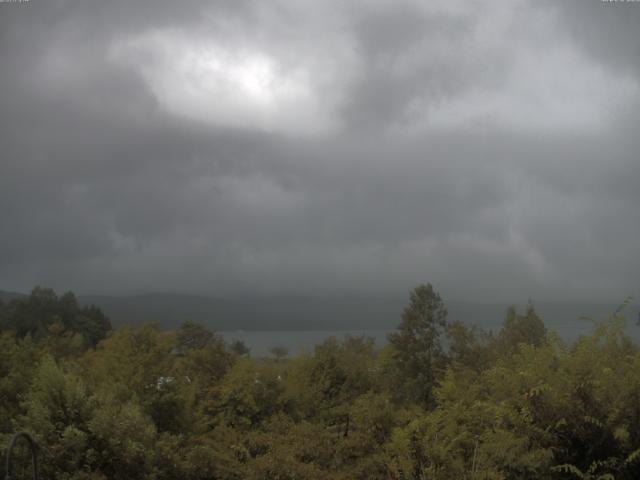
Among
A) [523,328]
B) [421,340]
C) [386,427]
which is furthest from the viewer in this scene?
[523,328]

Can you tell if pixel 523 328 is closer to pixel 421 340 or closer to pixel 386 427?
pixel 421 340

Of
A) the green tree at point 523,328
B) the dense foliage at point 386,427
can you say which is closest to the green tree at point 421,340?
the green tree at point 523,328

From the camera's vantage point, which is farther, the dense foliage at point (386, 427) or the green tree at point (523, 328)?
the green tree at point (523, 328)

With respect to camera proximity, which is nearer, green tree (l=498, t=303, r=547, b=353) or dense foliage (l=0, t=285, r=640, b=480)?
dense foliage (l=0, t=285, r=640, b=480)

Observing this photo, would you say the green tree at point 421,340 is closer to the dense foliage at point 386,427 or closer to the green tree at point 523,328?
the green tree at point 523,328

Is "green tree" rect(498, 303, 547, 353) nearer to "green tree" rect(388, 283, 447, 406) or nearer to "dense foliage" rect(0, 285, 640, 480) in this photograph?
"green tree" rect(388, 283, 447, 406)

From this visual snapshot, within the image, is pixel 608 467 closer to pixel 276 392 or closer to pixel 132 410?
pixel 132 410

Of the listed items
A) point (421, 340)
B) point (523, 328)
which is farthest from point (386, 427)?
point (523, 328)

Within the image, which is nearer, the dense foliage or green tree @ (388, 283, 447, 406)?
the dense foliage

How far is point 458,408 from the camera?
1256 cm

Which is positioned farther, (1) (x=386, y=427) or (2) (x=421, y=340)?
(2) (x=421, y=340)

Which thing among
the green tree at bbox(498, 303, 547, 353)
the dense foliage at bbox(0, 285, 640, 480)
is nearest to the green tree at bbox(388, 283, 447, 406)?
the green tree at bbox(498, 303, 547, 353)

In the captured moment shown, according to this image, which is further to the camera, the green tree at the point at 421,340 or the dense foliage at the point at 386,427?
the green tree at the point at 421,340

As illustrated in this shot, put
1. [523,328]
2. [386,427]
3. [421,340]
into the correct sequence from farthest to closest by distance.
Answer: [523,328], [421,340], [386,427]
